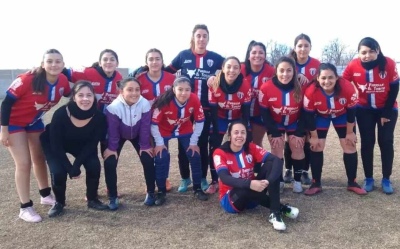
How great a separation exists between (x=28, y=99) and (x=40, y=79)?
0.28m

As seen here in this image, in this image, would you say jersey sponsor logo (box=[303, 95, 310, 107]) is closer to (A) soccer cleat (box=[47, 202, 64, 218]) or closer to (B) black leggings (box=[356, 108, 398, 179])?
(B) black leggings (box=[356, 108, 398, 179])

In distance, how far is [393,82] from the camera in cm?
489

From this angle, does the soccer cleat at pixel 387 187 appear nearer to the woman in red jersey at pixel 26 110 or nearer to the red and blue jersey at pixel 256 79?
the red and blue jersey at pixel 256 79

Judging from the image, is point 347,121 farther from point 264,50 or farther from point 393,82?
point 264,50

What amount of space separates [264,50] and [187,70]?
3.76 ft

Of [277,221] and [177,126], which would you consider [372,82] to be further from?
[177,126]

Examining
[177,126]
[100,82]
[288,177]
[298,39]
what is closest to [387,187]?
[288,177]

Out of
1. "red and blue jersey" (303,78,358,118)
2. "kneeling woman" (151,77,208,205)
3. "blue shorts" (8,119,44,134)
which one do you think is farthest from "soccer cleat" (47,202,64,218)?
"red and blue jersey" (303,78,358,118)

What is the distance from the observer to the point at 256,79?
A: 209 inches

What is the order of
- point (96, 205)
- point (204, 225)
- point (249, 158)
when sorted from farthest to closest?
point (96, 205)
point (249, 158)
point (204, 225)

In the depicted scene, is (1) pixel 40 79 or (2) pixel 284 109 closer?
(1) pixel 40 79

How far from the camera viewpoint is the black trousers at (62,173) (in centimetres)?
445

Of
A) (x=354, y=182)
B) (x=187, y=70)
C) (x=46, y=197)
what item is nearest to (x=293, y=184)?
(x=354, y=182)

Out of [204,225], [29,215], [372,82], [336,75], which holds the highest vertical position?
[336,75]
